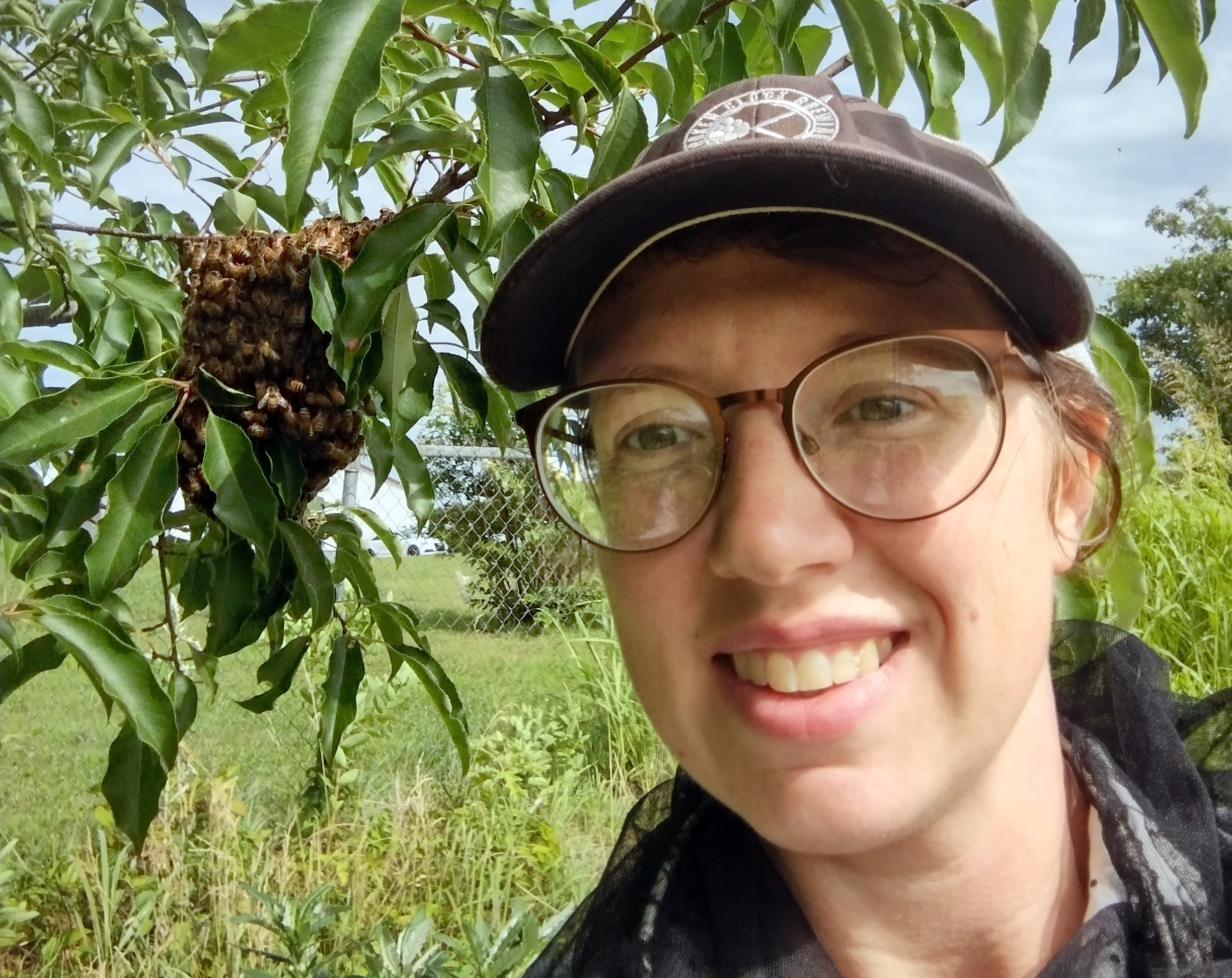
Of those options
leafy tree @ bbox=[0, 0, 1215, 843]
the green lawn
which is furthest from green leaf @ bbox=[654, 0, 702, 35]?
the green lawn

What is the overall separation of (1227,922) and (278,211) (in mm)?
1455

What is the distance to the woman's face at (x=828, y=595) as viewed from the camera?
0.80 metres

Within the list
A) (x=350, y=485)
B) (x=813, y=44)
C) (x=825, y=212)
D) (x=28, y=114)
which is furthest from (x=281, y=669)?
(x=350, y=485)

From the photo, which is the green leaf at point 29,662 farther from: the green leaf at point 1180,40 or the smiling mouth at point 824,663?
the green leaf at point 1180,40

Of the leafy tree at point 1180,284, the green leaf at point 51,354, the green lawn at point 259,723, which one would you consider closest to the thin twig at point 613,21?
the green leaf at point 51,354

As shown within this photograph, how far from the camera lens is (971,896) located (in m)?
0.91

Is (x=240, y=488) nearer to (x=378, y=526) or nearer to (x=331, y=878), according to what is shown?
(x=378, y=526)

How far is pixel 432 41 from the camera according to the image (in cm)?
103

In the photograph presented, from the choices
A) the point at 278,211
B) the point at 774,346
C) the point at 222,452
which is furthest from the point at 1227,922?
the point at 278,211

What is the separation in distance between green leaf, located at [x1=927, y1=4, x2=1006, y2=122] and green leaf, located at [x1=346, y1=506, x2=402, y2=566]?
3.60ft

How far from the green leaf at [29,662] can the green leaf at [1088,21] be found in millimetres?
1444

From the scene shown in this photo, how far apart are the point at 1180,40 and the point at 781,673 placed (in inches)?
30.1

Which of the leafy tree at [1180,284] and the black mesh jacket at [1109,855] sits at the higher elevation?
the leafy tree at [1180,284]

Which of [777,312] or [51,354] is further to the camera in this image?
[51,354]
